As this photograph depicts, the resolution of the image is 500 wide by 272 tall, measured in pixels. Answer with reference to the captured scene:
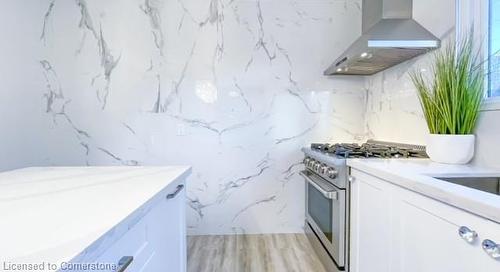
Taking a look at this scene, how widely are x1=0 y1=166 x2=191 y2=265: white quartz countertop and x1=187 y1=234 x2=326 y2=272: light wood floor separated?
1183mm

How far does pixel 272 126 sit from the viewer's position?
3053 millimetres

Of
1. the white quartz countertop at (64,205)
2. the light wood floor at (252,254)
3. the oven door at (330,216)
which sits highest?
the white quartz countertop at (64,205)

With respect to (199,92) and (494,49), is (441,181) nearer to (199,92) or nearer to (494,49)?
(494,49)

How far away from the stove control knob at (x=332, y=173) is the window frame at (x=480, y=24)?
0.84m

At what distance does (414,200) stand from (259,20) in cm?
239

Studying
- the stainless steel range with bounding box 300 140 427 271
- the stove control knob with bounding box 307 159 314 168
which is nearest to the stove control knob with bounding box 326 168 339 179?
the stainless steel range with bounding box 300 140 427 271

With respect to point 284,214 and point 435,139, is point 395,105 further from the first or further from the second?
point 284,214

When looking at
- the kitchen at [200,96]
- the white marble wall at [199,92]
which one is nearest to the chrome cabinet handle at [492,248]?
the kitchen at [200,96]

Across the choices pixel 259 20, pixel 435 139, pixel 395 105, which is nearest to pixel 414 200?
pixel 435 139

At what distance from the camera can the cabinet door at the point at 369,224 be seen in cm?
139

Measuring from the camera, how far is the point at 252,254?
255cm

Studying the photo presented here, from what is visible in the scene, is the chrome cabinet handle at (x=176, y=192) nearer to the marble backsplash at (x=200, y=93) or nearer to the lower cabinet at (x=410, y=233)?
the lower cabinet at (x=410, y=233)

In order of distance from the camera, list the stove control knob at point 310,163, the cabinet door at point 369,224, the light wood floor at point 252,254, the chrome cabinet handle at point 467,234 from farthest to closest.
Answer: the stove control knob at point 310,163 → the light wood floor at point 252,254 → the cabinet door at point 369,224 → the chrome cabinet handle at point 467,234

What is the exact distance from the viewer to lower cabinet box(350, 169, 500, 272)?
0.85 metres
